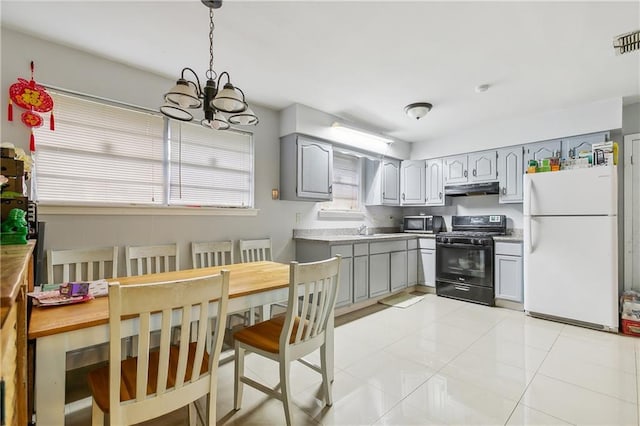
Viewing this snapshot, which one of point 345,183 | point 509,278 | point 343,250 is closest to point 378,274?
point 343,250

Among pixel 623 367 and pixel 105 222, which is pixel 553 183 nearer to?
pixel 623 367

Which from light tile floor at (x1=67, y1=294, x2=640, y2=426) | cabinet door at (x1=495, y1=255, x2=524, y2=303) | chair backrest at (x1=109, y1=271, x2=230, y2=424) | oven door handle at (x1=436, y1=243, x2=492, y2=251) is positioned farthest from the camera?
oven door handle at (x1=436, y1=243, x2=492, y2=251)

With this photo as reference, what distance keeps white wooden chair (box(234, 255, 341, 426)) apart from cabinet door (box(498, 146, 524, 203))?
3.36 m

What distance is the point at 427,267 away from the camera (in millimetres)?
4598

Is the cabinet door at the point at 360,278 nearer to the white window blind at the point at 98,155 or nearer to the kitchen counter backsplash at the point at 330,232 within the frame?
the kitchen counter backsplash at the point at 330,232

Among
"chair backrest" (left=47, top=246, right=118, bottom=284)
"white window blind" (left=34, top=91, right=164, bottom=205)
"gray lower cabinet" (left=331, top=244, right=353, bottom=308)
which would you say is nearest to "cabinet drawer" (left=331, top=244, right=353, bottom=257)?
"gray lower cabinet" (left=331, top=244, right=353, bottom=308)

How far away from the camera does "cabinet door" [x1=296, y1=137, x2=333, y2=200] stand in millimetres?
3557

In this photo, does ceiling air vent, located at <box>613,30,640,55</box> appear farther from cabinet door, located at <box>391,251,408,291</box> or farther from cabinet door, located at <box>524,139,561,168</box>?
cabinet door, located at <box>391,251,408,291</box>

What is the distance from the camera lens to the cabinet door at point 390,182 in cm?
483

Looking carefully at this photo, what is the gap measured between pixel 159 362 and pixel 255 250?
217 cm

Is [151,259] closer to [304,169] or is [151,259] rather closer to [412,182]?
[304,169]

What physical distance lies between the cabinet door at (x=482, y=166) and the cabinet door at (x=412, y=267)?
54.8 inches

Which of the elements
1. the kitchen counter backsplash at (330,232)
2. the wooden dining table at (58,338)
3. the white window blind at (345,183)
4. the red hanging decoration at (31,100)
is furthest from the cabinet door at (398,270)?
the red hanging decoration at (31,100)

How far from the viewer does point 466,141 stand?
4500mm
